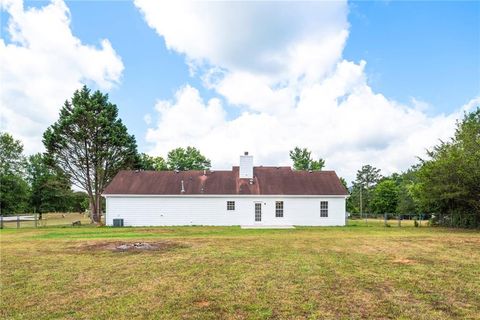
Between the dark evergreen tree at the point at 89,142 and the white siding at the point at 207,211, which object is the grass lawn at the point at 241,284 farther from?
the dark evergreen tree at the point at 89,142

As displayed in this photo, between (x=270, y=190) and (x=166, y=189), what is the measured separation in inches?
331

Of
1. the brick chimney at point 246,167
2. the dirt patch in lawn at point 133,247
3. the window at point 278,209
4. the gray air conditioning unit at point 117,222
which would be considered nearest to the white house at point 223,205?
the window at point 278,209

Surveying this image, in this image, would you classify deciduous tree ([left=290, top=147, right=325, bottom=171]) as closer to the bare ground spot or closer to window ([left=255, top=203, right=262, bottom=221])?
window ([left=255, top=203, right=262, bottom=221])

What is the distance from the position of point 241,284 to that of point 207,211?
805 inches

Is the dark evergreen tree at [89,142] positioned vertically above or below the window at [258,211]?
above

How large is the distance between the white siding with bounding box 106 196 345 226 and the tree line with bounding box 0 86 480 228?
6149mm

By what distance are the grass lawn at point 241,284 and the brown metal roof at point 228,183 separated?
15.9 meters

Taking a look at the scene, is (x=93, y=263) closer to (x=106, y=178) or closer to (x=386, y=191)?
(x=106, y=178)

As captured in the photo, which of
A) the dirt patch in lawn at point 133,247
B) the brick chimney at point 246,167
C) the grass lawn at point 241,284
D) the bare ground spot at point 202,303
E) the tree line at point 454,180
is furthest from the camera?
the brick chimney at point 246,167

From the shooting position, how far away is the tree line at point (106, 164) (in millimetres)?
22283

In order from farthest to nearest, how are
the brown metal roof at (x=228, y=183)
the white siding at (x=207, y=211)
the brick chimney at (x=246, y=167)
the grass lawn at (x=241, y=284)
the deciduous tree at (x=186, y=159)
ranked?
the deciduous tree at (x=186, y=159) < the brick chimney at (x=246, y=167) < the brown metal roof at (x=228, y=183) < the white siding at (x=207, y=211) < the grass lawn at (x=241, y=284)

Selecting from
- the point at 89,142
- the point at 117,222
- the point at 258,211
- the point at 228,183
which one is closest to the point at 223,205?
the point at 228,183

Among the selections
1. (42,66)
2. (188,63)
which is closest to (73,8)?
(42,66)

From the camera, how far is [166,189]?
27719 millimetres
